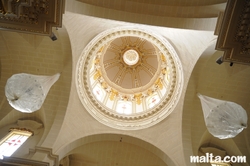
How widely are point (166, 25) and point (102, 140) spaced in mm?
5682

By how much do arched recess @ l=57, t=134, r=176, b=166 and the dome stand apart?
0.63 m

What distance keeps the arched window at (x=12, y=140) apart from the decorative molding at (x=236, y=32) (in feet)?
26.9

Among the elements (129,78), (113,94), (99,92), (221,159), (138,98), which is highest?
(129,78)

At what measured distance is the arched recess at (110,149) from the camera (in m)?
9.27

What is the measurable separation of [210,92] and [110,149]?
17.0ft

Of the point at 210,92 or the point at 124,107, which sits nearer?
the point at 210,92

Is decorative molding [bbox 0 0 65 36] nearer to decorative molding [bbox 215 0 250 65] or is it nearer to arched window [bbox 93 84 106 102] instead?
decorative molding [bbox 215 0 250 65]

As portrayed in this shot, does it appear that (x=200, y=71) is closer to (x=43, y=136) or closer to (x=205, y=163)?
(x=205, y=163)

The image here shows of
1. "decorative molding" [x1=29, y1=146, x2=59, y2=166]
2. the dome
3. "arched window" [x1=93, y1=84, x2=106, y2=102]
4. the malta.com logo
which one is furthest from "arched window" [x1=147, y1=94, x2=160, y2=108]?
"decorative molding" [x1=29, y1=146, x2=59, y2=166]

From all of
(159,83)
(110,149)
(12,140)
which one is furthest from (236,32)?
A: (12,140)

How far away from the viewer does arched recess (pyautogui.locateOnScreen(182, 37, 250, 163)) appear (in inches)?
341

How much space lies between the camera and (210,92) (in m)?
9.27

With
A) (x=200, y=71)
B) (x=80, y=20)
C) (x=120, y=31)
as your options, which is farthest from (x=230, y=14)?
(x=80, y=20)

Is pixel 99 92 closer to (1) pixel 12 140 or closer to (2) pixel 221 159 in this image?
(1) pixel 12 140
